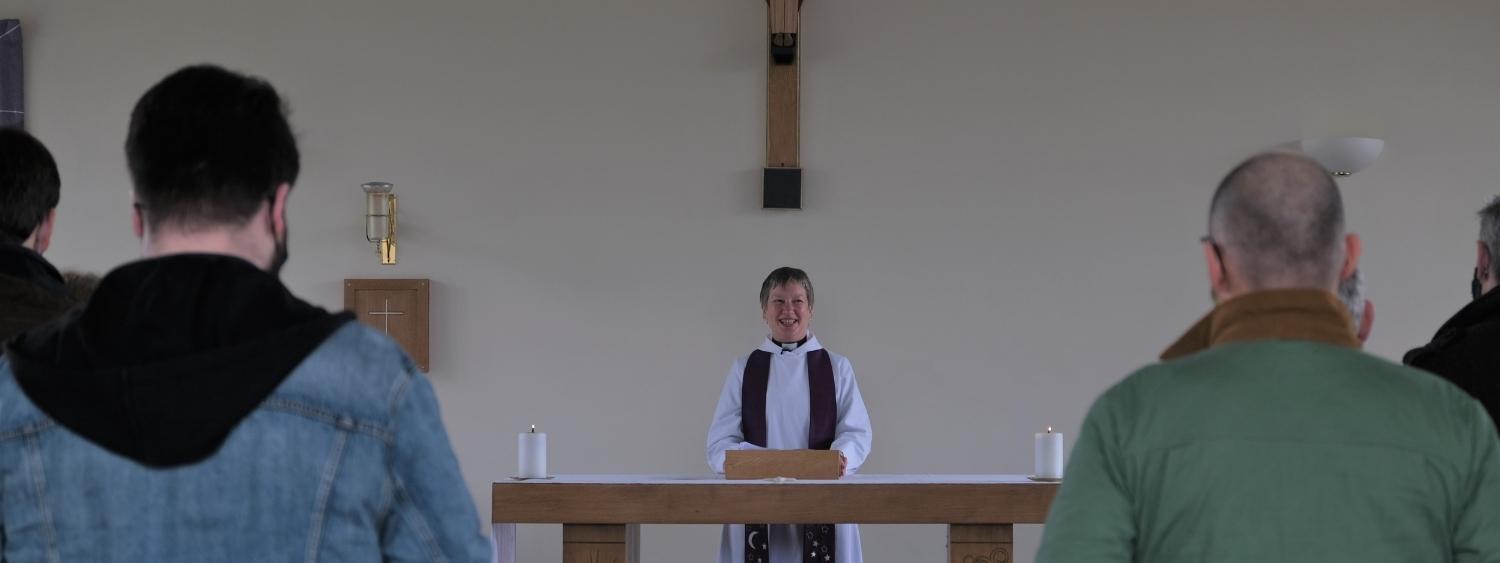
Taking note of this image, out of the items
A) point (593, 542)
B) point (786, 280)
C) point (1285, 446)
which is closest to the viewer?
point (1285, 446)

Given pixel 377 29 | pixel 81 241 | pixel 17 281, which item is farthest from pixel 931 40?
pixel 17 281

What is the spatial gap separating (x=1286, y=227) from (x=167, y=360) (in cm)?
126

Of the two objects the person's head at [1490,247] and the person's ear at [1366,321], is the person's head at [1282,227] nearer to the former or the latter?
the person's ear at [1366,321]

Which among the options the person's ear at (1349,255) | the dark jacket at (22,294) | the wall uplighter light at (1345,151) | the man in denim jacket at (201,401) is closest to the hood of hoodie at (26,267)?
the dark jacket at (22,294)

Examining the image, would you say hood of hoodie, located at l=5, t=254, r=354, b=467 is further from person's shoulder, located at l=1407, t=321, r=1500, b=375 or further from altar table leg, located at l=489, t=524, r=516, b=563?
altar table leg, located at l=489, t=524, r=516, b=563

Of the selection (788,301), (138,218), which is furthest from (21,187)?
(788,301)

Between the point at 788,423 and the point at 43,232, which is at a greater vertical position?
the point at 43,232

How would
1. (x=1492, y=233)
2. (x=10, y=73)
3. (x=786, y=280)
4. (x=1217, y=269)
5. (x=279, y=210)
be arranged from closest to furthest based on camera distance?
(x=279, y=210) → (x=1217, y=269) → (x=1492, y=233) → (x=786, y=280) → (x=10, y=73)

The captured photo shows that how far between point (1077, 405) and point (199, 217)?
15.3 ft

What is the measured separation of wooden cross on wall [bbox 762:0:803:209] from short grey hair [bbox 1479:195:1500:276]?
3.18 m

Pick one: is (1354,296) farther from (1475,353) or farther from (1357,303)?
(1475,353)

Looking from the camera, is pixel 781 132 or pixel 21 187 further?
pixel 781 132

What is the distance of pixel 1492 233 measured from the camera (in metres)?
2.55

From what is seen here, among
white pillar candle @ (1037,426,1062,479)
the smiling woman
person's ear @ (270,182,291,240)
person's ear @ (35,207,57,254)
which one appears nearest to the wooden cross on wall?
white pillar candle @ (1037,426,1062,479)
